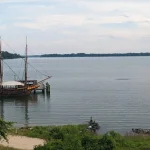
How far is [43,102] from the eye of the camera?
61.4 meters

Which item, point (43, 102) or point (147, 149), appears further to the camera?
point (43, 102)

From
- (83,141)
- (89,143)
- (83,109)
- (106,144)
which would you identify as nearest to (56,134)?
(83,141)

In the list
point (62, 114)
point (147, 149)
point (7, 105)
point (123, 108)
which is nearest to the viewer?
point (147, 149)

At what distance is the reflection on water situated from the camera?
149 ft

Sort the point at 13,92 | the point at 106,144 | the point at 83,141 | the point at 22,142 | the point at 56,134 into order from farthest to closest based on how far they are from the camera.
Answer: the point at 13,92
the point at 56,134
the point at 22,142
the point at 83,141
the point at 106,144

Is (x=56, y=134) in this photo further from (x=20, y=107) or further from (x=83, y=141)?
(x=20, y=107)

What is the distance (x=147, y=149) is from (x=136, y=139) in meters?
3.36

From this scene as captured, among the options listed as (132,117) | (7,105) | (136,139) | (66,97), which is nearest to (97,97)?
(66,97)

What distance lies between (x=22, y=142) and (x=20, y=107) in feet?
Answer: 110

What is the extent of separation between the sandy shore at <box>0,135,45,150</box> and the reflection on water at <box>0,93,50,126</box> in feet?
55.5

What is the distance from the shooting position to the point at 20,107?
56375 mm

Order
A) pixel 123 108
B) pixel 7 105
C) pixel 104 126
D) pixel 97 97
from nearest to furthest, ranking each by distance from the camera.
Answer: pixel 104 126 → pixel 123 108 → pixel 7 105 → pixel 97 97

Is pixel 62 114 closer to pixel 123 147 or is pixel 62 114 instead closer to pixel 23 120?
pixel 23 120

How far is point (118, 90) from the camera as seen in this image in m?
74.6
